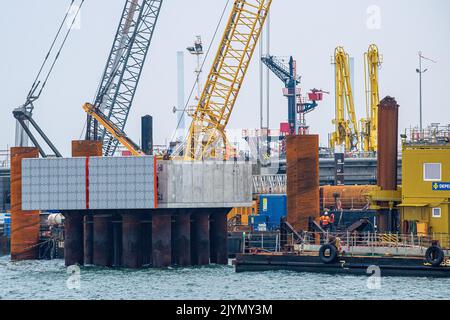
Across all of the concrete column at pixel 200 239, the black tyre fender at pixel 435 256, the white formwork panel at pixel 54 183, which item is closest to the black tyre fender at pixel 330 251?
the black tyre fender at pixel 435 256

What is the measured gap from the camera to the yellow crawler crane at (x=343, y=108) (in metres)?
141

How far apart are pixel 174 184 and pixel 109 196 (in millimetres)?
4032

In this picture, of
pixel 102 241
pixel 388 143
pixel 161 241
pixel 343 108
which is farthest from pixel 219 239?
pixel 343 108

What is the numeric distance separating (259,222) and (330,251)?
24583 mm

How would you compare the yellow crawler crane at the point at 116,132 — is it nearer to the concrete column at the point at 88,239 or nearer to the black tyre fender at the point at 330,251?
the concrete column at the point at 88,239

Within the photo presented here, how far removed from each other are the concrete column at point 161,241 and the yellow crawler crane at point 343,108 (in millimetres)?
70054

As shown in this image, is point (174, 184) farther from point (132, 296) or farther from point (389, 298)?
point (389, 298)

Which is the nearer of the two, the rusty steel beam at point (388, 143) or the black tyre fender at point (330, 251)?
the black tyre fender at point (330, 251)

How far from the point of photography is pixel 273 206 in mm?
91500

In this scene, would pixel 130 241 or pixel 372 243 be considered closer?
pixel 372 243

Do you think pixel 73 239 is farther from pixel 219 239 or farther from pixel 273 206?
pixel 273 206

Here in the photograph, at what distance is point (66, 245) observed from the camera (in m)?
78.2

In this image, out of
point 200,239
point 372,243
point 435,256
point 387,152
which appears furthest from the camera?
point 200,239
